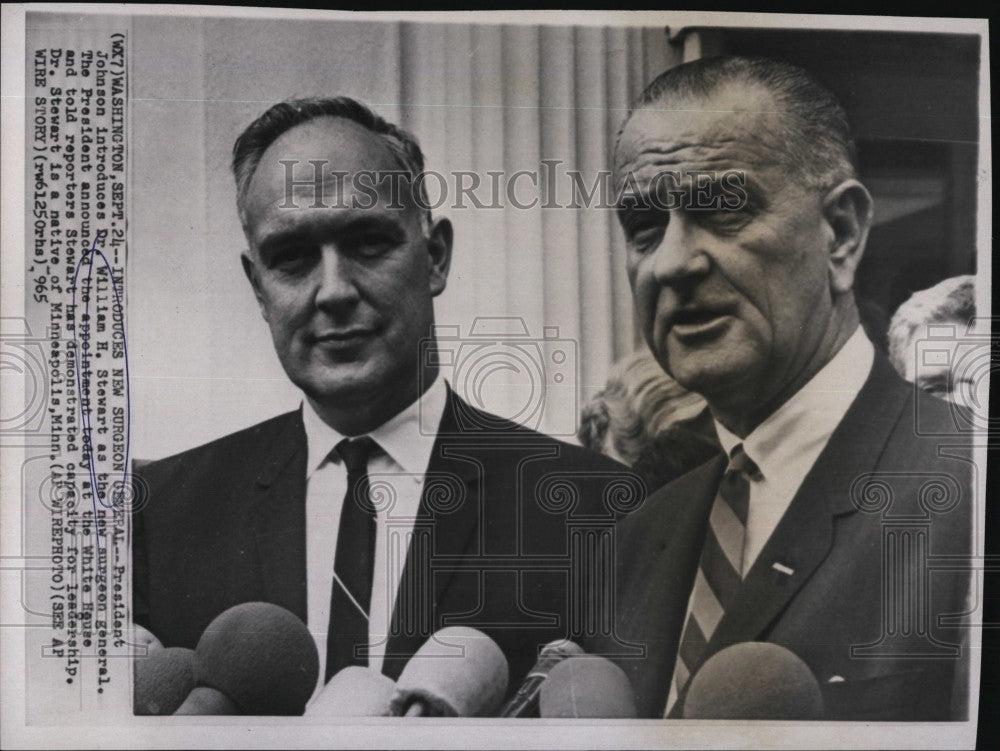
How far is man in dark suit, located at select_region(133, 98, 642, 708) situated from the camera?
2.53 m

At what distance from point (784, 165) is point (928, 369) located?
70 cm

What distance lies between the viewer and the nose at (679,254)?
2520 millimetres

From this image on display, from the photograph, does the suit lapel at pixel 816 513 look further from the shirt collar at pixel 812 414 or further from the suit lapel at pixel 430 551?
the suit lapel at pixel 430 551

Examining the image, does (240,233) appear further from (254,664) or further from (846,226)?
(846,226)

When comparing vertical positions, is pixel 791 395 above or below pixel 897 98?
below

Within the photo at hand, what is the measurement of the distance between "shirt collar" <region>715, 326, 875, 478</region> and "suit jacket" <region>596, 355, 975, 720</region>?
0.03 meters

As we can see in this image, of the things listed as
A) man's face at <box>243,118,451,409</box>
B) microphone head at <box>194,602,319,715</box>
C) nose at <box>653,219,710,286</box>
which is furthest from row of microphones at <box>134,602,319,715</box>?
nose at <box>653,219,710,286</box>

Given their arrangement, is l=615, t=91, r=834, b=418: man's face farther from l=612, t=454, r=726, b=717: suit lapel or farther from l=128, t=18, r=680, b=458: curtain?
l=612, t=454, r=726, b=717: suit lapel

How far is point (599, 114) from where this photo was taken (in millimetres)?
2592

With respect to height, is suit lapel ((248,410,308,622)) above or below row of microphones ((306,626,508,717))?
above

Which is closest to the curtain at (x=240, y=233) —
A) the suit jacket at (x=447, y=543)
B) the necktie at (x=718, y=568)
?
the suit jacket at (x=447, y=543)

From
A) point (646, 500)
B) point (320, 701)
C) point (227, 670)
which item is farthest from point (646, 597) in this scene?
point (227, 670)

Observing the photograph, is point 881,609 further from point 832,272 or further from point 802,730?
point 832,272

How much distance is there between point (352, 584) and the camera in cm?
255
